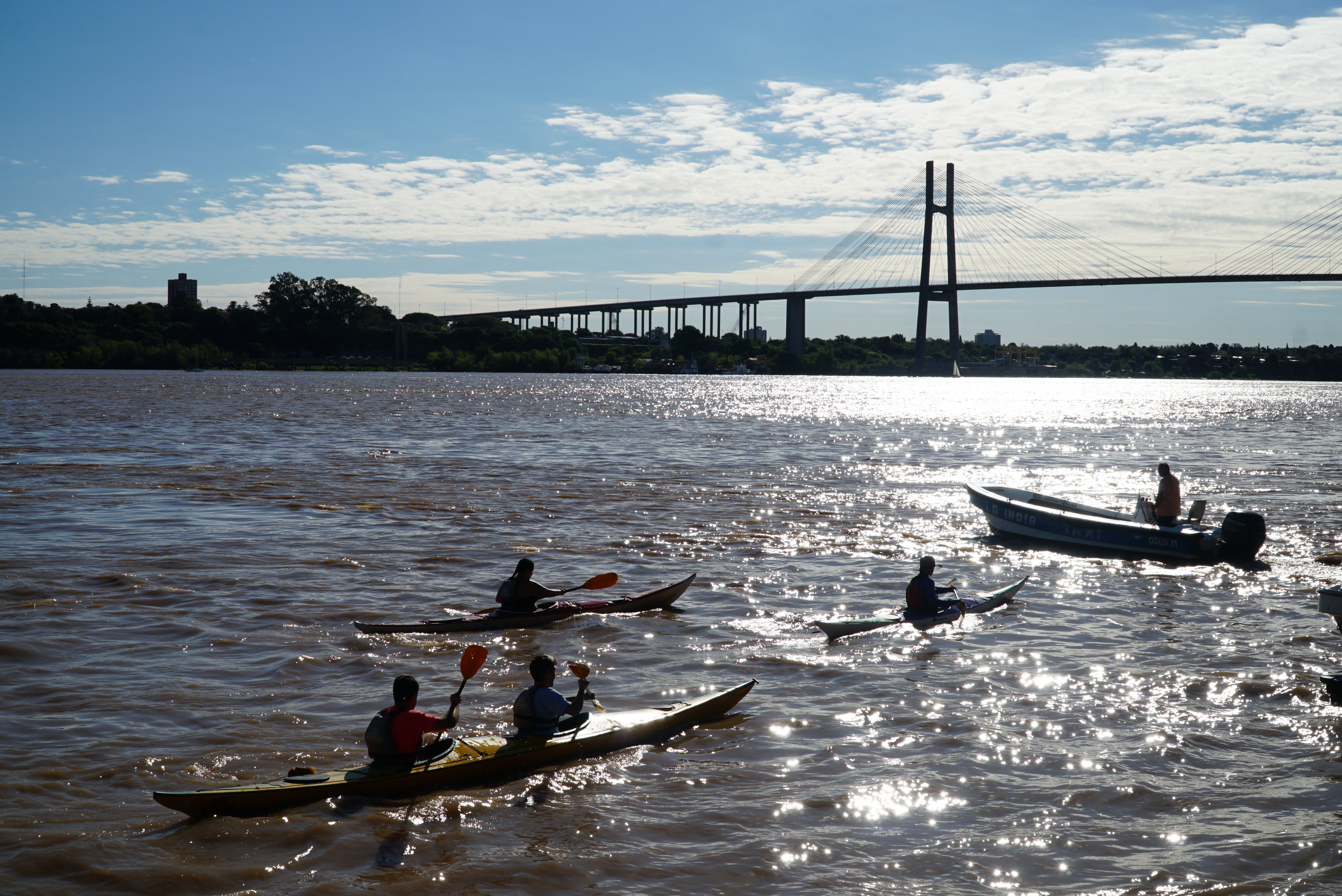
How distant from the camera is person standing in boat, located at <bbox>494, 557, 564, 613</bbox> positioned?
40.6ft

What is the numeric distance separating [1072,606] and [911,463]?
2098 centimetres

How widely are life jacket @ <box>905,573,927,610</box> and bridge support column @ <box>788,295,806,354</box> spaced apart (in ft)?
332

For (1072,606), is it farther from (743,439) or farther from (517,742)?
(743,439)

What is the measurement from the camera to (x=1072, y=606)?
1422cm

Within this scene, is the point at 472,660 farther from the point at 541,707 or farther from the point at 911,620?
the point at 911,620

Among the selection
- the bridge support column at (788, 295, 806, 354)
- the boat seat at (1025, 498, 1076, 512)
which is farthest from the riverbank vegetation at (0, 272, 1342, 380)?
the boat seat at (1025, 498, 1076, 512)

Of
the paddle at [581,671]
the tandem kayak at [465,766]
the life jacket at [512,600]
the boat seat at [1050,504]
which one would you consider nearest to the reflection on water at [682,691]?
the tandem kayak at [465,766]

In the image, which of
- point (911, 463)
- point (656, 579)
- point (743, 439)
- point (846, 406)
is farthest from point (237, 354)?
point (656, 579)

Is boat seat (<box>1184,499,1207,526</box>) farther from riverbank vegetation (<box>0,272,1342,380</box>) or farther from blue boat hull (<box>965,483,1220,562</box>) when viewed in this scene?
riverbank vegetation (<box>0,272,1342,380</box>)

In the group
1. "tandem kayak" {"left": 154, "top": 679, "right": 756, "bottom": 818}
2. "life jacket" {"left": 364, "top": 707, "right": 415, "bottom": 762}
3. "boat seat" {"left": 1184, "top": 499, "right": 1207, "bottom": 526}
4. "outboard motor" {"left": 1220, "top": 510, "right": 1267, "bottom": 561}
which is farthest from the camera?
"boat seat" {"left": 1184, "top": 499, "right": 1207, "bottom": 526}

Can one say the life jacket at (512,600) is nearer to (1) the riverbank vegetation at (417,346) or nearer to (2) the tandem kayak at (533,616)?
(2) the tandem kayak at (533,616)

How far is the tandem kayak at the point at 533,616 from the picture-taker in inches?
462

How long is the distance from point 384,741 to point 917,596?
7228 millimetres

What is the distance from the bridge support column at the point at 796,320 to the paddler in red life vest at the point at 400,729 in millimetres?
106752
